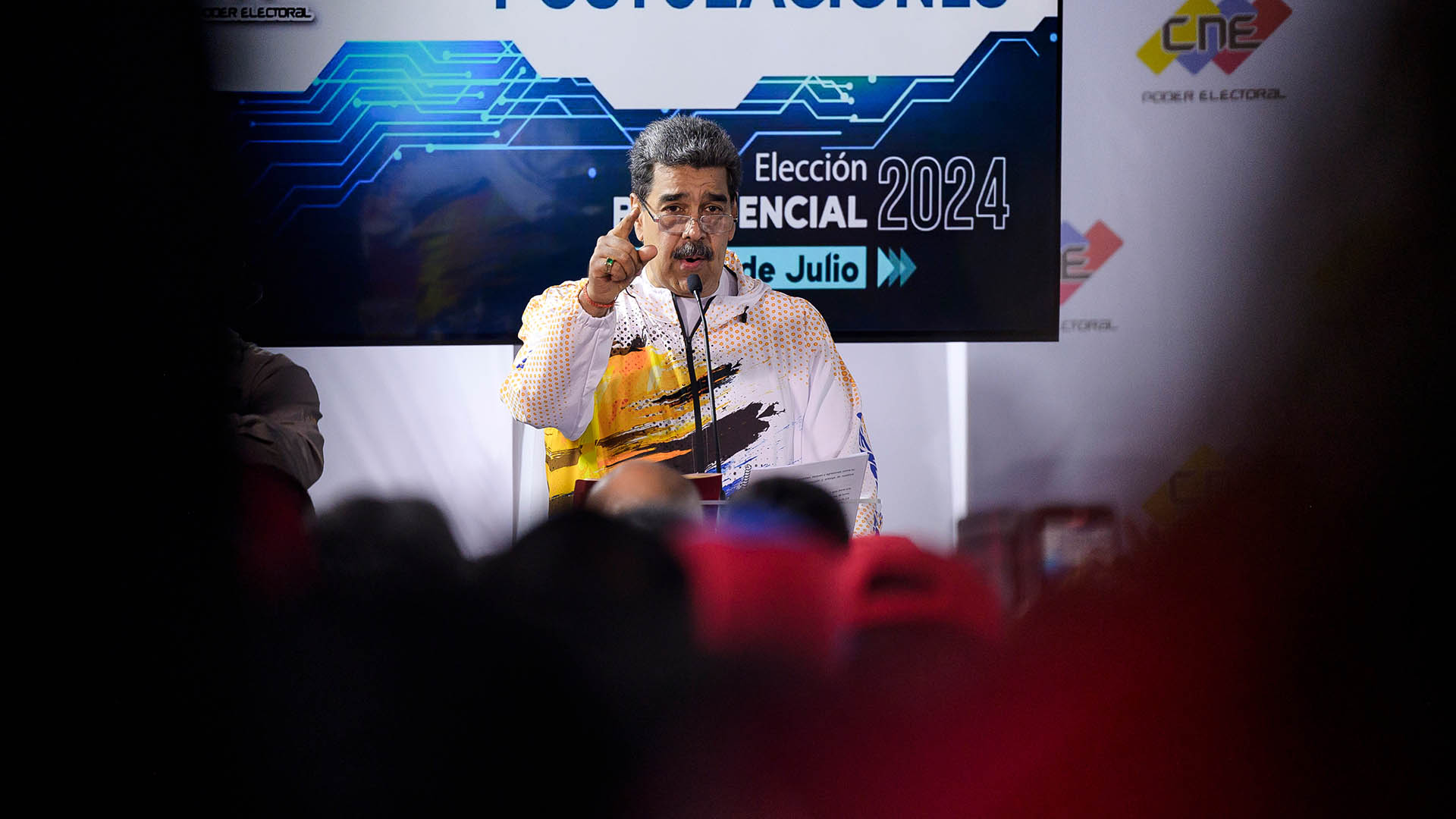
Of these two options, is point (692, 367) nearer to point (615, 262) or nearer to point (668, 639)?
point (615, 262)

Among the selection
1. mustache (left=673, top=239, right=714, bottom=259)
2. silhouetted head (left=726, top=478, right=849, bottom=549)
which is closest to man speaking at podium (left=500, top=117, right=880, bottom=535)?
mustache (left=673, top=239, right=714, bottom=259)

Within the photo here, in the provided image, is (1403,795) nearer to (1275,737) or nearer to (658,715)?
(1275,737)

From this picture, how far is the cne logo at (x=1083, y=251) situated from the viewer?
7.32 feet

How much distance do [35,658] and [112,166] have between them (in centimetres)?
16

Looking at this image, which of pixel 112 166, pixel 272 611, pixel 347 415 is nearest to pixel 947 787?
pixel 272 611

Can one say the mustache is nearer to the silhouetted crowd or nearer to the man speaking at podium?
the man speaking at podium

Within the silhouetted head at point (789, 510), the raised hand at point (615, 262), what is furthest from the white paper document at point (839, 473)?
the silhouetted head at point (789, 510)

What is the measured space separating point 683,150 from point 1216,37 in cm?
127

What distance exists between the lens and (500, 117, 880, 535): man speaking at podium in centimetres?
145

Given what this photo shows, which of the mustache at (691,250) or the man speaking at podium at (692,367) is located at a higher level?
the mustache at (691,250)

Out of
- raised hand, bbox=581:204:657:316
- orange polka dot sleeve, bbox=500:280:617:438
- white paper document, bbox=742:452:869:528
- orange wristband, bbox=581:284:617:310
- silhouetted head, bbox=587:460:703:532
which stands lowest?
white paper document, bbox=742:452:869:528

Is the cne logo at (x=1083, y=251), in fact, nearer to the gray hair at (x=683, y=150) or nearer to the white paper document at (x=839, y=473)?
the gray hair at (x=683, y=150)

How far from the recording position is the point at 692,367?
4.90 feet

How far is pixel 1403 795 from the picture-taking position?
14.1 inches
